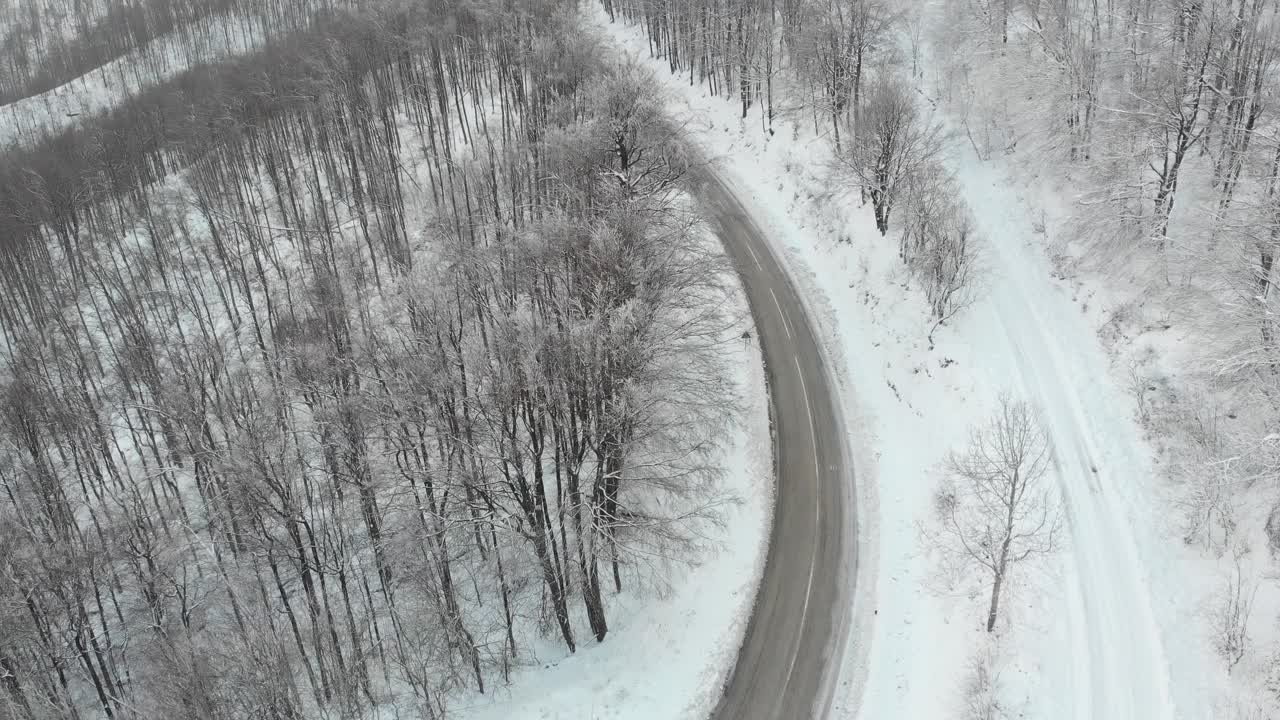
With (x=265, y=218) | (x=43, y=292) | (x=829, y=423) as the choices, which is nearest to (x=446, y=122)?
(x=265, y=218)

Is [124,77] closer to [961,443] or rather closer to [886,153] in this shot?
[886,153]

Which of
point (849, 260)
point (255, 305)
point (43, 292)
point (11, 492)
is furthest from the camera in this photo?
point (43, 292)

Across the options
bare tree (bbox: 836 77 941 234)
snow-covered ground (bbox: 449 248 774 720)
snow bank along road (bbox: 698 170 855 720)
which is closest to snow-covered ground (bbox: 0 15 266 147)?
snow bank along road (bbox: 698 170 855 720)

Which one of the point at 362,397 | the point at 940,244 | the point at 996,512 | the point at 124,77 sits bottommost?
the point at 996,512

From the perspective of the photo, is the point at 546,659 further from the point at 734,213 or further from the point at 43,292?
the point at 43,292

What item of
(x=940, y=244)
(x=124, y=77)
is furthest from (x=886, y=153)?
(x=124, y=77)
